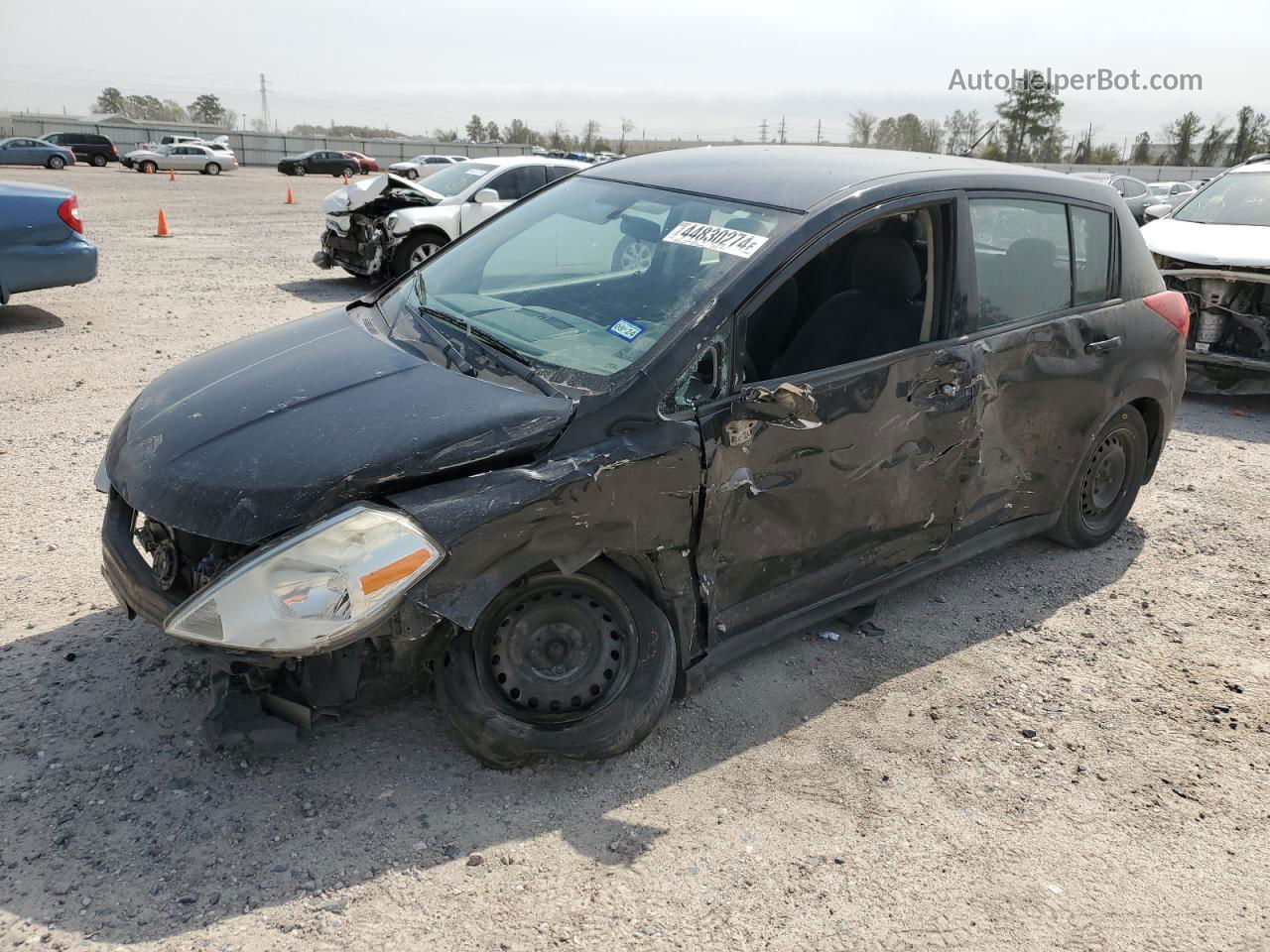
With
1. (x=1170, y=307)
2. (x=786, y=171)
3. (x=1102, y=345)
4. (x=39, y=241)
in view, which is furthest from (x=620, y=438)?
(x=39, y=241)

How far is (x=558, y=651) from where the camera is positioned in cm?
298

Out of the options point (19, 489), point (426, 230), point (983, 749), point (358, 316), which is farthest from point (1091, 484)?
point (426, 230)

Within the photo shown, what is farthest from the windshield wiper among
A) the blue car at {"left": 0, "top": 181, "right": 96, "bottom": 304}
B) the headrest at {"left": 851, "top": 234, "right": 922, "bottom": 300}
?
the blue car at {"left": 0, "top": 181, "right": 96, "bottom": 304}

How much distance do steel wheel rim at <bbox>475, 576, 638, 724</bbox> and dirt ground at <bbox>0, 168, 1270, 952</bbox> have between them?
25cm

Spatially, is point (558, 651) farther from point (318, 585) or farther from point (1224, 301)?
point (1224, 301)

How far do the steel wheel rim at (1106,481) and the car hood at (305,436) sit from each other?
297 cm

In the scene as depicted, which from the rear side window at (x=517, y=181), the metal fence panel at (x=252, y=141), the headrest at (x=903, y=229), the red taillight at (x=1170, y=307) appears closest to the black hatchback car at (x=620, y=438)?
the headrest at (x=903, y=229)

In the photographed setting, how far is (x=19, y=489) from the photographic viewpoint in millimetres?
5043

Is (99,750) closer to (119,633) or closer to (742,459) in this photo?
(119,633)

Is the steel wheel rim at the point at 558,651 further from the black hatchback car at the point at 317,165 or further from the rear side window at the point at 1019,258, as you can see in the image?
the black hatchback car at the point at 317,165

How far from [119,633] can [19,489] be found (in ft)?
6.15

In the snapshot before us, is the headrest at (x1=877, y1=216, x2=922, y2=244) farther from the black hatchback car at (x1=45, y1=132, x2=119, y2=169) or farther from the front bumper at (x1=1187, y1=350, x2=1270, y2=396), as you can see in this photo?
the black hatchback car at (x1=45, y1=132, x2=119, y2=169)

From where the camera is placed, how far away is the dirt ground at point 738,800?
8.28 ft

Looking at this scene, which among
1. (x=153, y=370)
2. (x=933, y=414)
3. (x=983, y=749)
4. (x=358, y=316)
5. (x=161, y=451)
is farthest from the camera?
(x=153, y=370)
